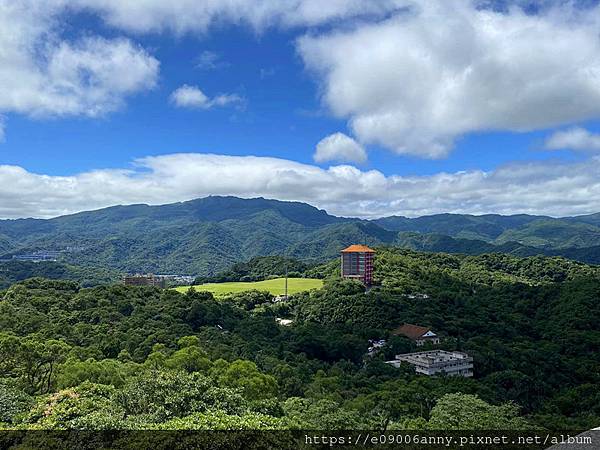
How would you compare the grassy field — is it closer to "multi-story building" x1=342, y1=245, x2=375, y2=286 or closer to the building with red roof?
"multi-story building" x1=342, y1=245, x2=375, y2=286

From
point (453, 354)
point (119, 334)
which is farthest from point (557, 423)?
point (119, 334)

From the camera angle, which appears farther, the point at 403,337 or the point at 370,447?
the point at 403,337

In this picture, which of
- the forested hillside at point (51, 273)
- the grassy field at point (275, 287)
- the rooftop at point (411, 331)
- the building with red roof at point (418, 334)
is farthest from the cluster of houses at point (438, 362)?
the forested hillside at point (51, 273)

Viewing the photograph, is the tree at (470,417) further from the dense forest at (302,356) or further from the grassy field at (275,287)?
the grassy field at (275,287)

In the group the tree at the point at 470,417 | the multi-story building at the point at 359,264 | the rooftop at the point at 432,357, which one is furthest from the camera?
the multi-story building at the point at 359,264

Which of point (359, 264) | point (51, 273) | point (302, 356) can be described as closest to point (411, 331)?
point (302, 356)

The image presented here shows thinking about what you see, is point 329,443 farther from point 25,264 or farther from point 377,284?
point 25,264
